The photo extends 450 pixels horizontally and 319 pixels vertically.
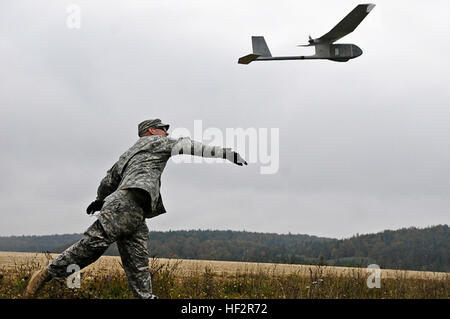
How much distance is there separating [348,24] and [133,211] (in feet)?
23.5

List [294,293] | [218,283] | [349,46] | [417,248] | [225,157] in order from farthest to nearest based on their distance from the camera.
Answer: [417,248] < [349,46] < [218,283] < [294,293] < [225,157]

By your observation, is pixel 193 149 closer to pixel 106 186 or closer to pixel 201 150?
pixel 201 150

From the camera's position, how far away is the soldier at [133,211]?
5336 millimetres

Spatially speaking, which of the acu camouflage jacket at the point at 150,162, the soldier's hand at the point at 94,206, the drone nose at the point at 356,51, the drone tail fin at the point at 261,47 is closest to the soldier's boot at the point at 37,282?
the soldier's hand at the point at 94,206

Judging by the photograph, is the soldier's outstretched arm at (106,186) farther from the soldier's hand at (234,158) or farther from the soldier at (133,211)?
the soldier's hand at (234,158)

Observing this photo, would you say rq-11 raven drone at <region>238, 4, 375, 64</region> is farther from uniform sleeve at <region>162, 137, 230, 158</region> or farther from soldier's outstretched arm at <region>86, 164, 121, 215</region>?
soldier's outstretched arm at <region>86, 164, 121, 215</region>

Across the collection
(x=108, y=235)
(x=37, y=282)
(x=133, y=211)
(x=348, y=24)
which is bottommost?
(x=37, y=282)

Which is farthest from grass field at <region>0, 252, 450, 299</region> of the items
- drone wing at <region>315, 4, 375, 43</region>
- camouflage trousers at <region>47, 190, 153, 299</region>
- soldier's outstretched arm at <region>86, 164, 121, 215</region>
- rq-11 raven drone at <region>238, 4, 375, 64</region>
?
drone wing at <region>315, 4, 375, 43</region>

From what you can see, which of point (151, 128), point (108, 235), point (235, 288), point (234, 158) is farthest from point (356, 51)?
point (108, 235)

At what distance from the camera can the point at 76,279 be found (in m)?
5.74

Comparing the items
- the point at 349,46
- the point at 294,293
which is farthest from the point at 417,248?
the point at 294,293

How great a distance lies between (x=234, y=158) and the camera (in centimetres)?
542
